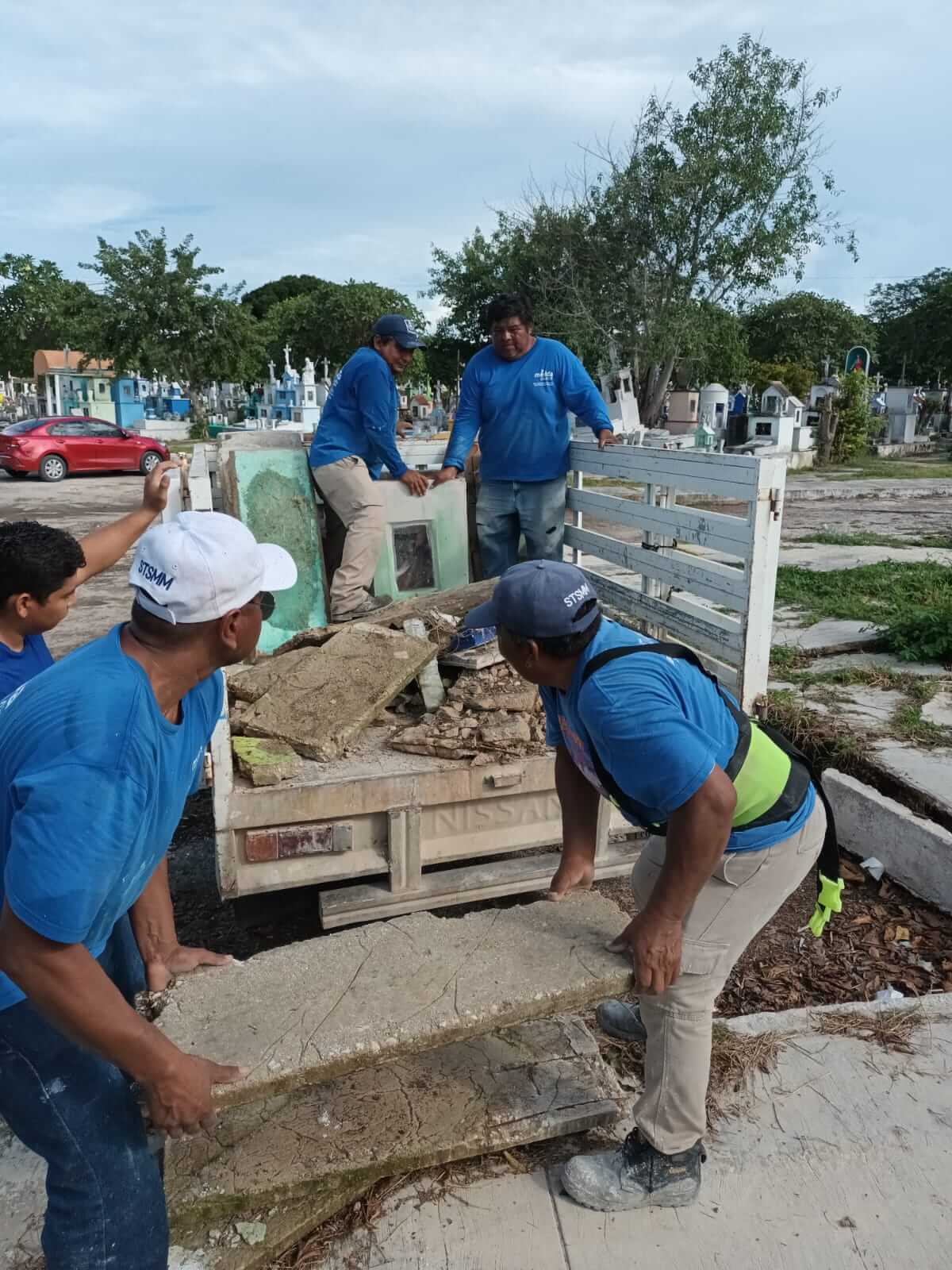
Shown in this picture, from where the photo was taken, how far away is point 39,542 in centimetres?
250

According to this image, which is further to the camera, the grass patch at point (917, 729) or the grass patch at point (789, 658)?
the grass patch at point (789, 658)

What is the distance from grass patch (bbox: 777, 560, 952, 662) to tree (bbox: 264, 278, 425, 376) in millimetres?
43311

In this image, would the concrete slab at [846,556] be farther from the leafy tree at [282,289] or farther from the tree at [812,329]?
the leafy tree at [282,289]

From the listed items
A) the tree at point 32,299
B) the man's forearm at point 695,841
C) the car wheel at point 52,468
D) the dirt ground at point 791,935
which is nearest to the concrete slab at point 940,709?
the dirt ground at point 791,935

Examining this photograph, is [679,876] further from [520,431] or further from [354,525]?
[520,431]

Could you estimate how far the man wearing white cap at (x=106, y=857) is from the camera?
1.37 metres

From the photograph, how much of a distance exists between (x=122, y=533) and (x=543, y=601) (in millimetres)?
1928

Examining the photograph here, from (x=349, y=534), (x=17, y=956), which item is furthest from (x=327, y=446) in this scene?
(x=17, y=956)

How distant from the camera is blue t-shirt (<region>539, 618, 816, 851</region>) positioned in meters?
1.74

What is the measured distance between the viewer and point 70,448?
2147 centimetres

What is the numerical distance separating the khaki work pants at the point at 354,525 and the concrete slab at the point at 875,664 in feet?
9.36

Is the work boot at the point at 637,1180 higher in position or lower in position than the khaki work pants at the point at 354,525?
lower

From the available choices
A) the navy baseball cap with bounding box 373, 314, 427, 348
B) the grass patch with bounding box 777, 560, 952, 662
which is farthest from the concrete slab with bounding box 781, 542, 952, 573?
the navy baseball cap with bounding box 373, 314, 427, 348

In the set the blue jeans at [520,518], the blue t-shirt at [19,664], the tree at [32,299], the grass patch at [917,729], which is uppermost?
the tree at [32,299]
